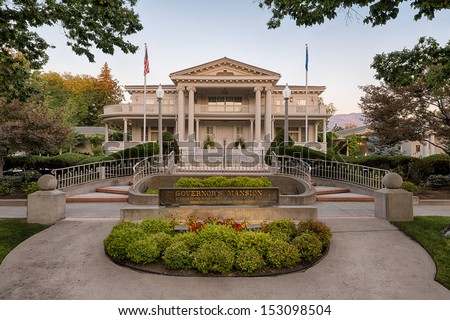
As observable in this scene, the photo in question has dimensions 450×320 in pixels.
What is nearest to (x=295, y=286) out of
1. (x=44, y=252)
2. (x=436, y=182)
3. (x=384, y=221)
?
(x=384, y=221)

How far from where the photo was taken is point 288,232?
20.5 feet

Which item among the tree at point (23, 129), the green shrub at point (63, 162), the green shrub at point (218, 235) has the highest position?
the tree at point (23, 129)

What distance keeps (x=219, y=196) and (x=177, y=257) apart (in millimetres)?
2815

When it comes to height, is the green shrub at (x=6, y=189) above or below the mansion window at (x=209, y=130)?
below

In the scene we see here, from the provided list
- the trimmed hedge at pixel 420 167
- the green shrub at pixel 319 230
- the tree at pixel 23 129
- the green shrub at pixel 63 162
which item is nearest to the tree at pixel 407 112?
the trimmed hedge at pixel 420 167

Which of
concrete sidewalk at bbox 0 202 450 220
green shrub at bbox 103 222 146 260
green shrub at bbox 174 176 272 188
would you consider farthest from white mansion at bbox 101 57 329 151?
green shrub at bbox 103 222 146 260

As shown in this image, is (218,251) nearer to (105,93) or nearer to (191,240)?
(191,240)

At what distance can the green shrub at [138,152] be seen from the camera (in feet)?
53.1

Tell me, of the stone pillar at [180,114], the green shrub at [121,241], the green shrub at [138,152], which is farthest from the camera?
the stone pillar at [180,114]

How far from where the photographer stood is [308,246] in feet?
18.1

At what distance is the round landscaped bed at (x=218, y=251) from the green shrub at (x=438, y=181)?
42.6 feet

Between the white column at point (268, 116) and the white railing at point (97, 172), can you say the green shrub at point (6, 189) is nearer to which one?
the white railing at point (97, 172)

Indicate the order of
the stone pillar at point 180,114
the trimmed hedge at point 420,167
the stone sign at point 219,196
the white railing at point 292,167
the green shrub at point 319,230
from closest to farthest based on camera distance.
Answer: the green shrub at point 319,230 → the stone sign at point 219,196 → the white railing at point 292,167 → the trimmed hedge at point 420,167 → the stone pillar at point 180,114

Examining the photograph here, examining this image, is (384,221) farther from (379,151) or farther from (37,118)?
(379,151)
